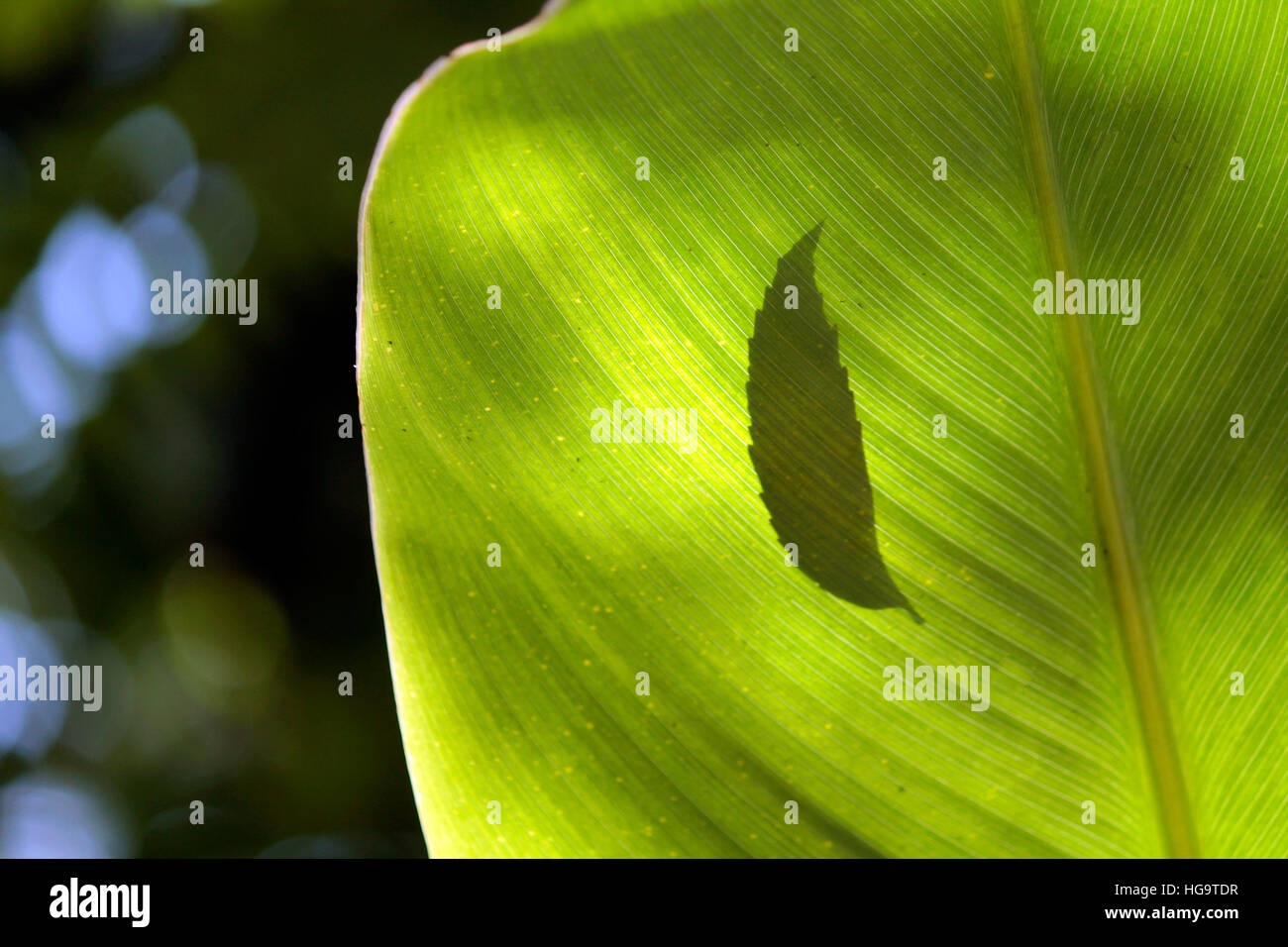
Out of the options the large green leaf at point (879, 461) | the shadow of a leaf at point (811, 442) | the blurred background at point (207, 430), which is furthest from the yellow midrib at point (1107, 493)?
the blurred background at point (207, 430)

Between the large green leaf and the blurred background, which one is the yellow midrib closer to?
the large green leaf

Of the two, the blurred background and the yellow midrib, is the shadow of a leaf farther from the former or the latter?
the blurred background

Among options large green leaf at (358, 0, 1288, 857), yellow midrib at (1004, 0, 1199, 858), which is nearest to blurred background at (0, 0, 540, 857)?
large green leaf at (358, 0, 1288, 857)

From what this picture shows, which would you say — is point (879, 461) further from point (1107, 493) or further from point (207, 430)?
point (207, 430)

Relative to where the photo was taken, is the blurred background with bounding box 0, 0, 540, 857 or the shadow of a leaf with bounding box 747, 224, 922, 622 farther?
the blurred background with bounding box 0, 0, 540, 857

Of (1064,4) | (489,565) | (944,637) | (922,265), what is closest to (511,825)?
(489,565)

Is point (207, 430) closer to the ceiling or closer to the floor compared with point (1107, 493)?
closer to the ceiling

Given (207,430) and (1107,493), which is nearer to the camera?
(1107,493)

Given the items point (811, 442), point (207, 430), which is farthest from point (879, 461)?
point (207, 430)
